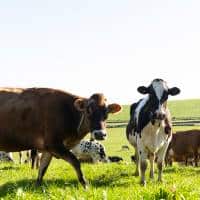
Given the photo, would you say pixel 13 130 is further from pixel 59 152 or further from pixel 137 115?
pixel 137 115

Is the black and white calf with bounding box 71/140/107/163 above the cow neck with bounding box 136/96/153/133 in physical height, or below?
below

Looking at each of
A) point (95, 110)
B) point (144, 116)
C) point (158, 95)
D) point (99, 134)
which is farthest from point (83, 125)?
point (158, 95)

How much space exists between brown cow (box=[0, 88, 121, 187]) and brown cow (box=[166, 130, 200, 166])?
1650cm

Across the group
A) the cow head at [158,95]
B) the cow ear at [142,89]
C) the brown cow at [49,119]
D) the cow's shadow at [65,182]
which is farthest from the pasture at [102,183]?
the cow ear at [142,89]

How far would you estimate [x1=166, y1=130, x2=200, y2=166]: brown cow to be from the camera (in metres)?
28.1

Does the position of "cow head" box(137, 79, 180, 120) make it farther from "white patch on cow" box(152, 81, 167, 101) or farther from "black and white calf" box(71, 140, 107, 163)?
"black and white calf" box(71, 140, 107, 163)

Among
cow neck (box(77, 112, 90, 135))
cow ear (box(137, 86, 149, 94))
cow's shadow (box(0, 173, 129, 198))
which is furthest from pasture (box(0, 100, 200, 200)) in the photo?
cow ear (box(137, 86, 149, 94))

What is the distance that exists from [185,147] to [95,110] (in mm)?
17716

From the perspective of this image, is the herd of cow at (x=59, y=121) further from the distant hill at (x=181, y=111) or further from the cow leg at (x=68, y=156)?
the distant hill at (x=181, y=111)

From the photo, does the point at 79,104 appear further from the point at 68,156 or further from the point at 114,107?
the point at 68,156

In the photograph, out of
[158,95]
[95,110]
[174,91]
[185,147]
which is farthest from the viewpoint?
[185,147]

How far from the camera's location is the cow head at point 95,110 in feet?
37.6

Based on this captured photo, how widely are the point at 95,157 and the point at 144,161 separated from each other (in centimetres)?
1611

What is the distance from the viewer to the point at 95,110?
11672 millimetres
